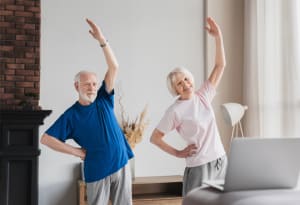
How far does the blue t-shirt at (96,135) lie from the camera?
2.55m

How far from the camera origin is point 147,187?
193 inches

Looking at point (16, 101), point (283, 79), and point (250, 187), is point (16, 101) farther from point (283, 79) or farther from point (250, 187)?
point (250, 187)

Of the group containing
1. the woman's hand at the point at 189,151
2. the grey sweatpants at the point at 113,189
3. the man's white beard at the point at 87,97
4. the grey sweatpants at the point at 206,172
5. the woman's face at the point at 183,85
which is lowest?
the grey sweatpants at the point at 113,189

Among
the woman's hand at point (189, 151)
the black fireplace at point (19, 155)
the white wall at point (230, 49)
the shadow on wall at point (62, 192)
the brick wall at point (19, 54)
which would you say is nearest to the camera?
the woman's hand at point (189, 151)

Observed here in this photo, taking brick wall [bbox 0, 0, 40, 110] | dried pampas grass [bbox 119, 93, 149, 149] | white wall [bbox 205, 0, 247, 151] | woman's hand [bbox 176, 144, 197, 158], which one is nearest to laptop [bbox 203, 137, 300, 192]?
woman's hand [bbox 176, 144, 197, 158]

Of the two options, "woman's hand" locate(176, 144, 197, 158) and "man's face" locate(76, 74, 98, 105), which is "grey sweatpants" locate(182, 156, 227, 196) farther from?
"man's face" locate(76, 74, 98, 105)

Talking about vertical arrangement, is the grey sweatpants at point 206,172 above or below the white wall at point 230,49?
below

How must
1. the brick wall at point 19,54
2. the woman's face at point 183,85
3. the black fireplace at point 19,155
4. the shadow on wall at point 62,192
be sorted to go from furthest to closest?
the shadow on wall at point 62,192
the brick wall at point 19,54
the black fireplace at point 19,155
the woman's face at point 183,85

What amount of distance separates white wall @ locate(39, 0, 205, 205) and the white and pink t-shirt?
240 centimetres

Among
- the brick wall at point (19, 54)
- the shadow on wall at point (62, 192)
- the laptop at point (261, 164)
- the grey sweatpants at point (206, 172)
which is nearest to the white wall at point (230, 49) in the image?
the shadow on wall at point (62, 192)

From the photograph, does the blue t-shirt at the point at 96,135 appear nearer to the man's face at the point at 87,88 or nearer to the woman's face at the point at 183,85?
the man's face at the point at 87,88

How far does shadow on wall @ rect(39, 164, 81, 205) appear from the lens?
468 cm

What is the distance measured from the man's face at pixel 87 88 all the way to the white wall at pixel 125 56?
2159 mm

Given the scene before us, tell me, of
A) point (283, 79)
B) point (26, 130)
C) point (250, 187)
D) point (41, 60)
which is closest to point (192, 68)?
point (283, 79)
